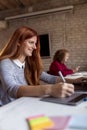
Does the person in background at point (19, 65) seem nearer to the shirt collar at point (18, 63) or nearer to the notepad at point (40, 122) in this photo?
the shirt collar at point (18, 63)

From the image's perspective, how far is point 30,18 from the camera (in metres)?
5.93

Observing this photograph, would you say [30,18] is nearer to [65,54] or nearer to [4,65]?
[65,54]

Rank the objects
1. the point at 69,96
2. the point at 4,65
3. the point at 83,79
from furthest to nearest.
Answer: the point at 83,79 → the point at 4,65 → the point at 69,96

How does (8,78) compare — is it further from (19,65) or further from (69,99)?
(69,99)

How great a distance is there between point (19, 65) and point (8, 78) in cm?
A: 23

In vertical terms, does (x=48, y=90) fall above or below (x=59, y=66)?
above

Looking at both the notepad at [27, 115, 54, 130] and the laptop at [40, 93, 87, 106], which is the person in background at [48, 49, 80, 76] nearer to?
the laptop at [40, 93, 87, 106]

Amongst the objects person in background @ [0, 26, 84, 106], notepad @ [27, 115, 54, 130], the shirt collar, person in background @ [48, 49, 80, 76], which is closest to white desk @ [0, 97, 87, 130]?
notepad @ [27, 115, 54, 130]

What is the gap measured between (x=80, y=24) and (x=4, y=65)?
4.15 meters

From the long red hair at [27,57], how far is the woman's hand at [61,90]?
501 millimetres

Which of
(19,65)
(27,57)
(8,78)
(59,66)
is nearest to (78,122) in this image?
(8,78)

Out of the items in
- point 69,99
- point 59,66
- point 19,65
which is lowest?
point 59,66

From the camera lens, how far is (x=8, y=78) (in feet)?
4.41

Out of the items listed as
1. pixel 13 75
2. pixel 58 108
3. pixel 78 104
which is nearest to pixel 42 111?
pixel 58 108
